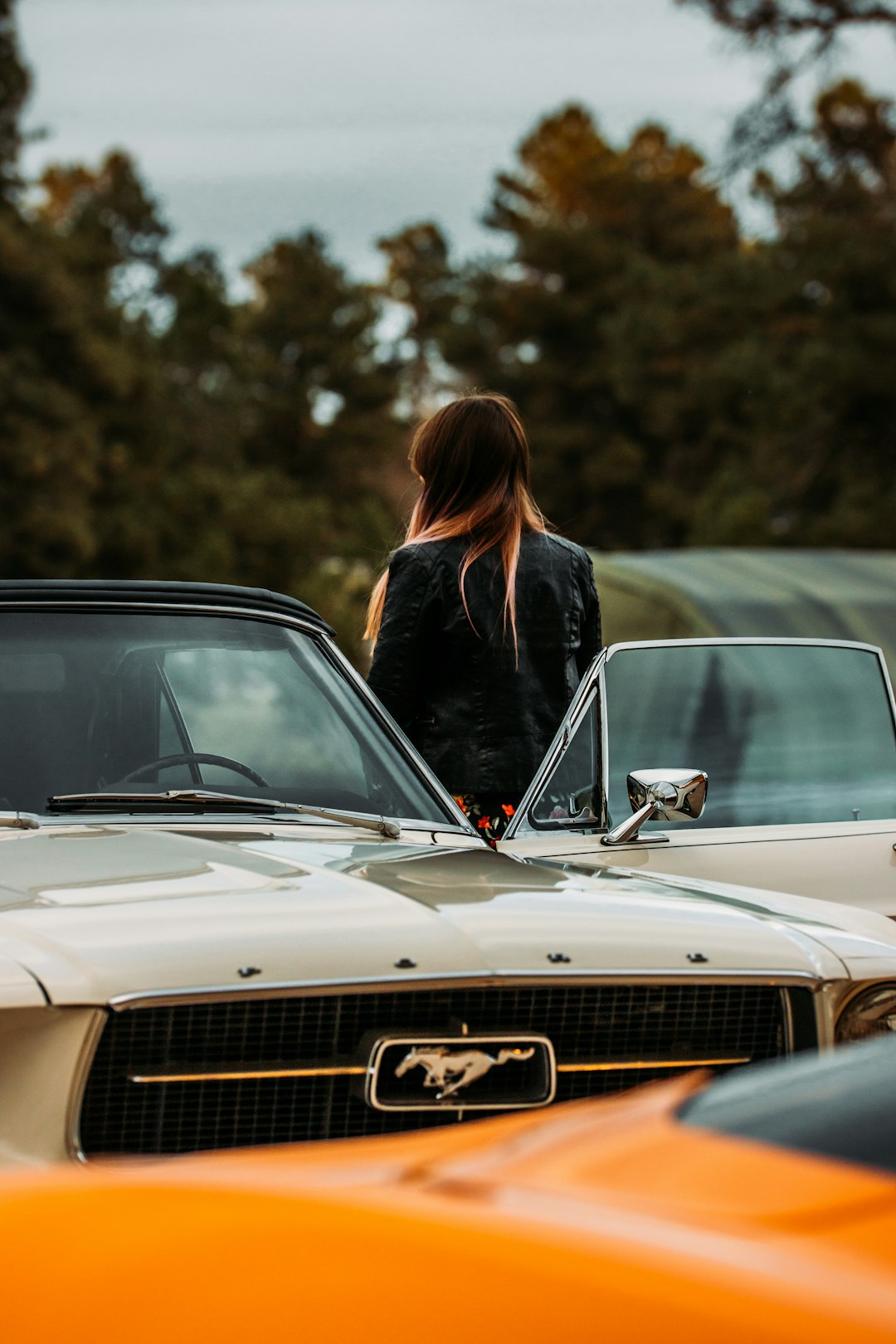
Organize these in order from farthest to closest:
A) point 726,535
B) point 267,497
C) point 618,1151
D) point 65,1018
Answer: point 267,497 < point 726,535 < point 65,1018 < point 618,1151

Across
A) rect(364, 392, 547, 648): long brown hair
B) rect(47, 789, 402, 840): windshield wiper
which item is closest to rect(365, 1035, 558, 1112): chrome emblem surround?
rect(47, 789, 402, 840): windshield wiper

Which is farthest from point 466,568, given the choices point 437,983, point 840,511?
point 840,511

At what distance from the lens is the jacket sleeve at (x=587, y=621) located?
446cm

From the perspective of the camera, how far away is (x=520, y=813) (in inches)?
152

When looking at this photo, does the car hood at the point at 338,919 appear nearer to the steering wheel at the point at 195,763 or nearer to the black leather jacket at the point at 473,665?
the steering wheel at the point at 195,763

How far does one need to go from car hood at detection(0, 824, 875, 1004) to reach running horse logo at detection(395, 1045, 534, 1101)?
0.41 feet

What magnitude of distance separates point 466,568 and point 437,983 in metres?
1.91

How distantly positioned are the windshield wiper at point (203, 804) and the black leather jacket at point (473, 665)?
0.55 m

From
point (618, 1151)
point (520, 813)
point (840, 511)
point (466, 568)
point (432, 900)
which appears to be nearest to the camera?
point (618, 1151)

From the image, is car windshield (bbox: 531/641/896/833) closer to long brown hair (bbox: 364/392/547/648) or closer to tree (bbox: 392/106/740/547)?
long brown hair (bbox: 364/392/547/648)

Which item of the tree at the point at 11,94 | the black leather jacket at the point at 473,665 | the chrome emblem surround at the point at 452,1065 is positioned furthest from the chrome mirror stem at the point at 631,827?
the tree at the point at 11,94

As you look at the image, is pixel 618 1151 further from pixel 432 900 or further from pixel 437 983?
pixel 432 900

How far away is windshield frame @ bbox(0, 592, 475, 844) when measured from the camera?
3789 millimetres

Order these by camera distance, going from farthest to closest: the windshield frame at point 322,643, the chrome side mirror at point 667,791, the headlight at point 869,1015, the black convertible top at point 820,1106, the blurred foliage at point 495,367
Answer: the blurred foliage at point 495,367 → the windshield frame at point 322,643 → the chrome side mirror at point 667,791 → the headlight at point 869,1015 → the black convertible top at point 820,1106
